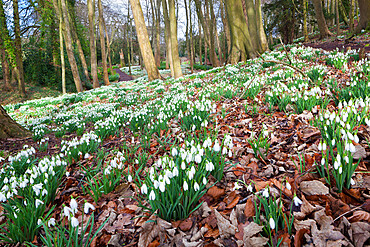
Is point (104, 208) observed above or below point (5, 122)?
below

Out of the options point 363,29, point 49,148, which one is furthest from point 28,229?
point 363,29

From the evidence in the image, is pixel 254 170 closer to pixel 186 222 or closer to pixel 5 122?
pixel 186 222

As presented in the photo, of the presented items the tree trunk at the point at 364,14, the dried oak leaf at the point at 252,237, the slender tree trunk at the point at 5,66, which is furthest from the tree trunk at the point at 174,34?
the slender tree trunk at the point at 5,66

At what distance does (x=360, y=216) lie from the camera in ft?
3.67

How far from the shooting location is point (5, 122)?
13.3ft

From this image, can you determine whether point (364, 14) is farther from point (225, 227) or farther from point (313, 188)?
point (225, 227)

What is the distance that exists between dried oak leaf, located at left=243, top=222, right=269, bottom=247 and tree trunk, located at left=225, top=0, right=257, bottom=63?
357 inches

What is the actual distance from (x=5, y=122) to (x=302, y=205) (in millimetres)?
5123

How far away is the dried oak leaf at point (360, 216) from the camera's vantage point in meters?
1.11

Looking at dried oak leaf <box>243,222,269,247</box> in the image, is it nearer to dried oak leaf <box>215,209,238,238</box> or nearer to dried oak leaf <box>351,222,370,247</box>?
dried oak leaf <box>215,209,238,238</box>

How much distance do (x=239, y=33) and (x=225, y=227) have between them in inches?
376

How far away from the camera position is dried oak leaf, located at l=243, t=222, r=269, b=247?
1.11 metres

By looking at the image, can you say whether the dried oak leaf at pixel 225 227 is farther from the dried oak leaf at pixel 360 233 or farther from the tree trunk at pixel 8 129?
the tree trunk at pixel 8 129

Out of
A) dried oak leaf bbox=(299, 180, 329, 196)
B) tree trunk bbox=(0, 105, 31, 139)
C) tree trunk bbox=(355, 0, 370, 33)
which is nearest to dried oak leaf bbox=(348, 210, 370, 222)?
dried oak leaf bbox=(299, 180, 329, 196)
